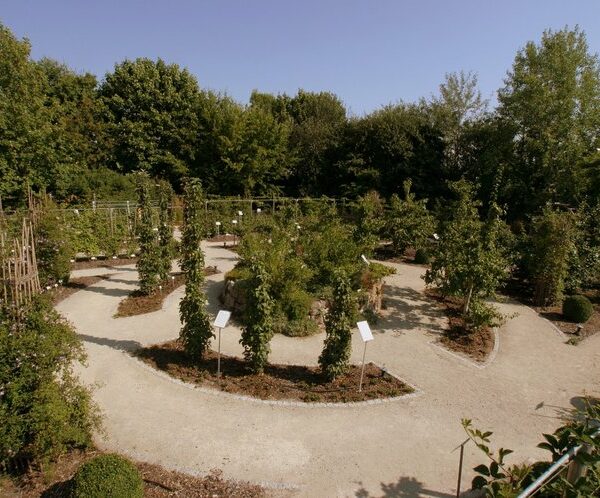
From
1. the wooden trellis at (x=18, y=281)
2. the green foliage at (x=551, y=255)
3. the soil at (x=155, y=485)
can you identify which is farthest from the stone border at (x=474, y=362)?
the wooden trellis at (x=18, y=281)

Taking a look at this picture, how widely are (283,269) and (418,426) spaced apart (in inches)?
193

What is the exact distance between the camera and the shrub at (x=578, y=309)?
12727 millimetres

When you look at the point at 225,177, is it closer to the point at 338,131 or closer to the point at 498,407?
the point at 338,131

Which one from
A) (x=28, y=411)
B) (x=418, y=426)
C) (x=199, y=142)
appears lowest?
(x=418, y=426)

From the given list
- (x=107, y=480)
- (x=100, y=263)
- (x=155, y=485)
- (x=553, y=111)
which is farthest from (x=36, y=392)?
(x=553, y=111)

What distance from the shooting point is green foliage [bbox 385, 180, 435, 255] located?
62.7ft

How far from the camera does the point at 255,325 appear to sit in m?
8.58

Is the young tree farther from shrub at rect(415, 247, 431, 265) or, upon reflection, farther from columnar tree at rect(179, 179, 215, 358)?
shrub at rect(415, 247, 431, 265)

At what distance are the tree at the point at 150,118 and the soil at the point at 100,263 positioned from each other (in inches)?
463

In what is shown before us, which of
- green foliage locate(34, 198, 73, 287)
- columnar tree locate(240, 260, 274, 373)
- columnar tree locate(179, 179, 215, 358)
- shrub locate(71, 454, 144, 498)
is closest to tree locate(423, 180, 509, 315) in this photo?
columnar tree locate(240, 260, 274, 373)

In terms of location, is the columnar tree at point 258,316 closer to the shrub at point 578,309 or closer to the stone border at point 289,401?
the stone border at point 289,401

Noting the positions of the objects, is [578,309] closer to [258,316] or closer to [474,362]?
[474,362]

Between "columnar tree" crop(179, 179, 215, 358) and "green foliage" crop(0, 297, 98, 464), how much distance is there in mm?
2841

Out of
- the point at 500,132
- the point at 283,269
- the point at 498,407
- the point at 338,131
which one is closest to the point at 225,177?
the point at 338,131
